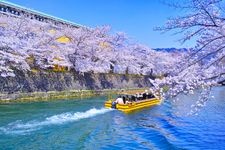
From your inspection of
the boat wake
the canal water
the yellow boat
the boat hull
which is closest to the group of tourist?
the yellow boat

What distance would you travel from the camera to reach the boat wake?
15762 millimetres

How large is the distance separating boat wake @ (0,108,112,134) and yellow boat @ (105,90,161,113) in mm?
1973

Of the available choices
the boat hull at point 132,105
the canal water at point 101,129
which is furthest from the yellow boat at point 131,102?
the canal water at point 101,129

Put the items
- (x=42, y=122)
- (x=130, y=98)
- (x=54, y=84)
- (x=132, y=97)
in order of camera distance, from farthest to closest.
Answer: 1. (x=54, y=84)
2. (x=132, y=97)
3. (x=130, y=98)
4. (x=42, y=122)

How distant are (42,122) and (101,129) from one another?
3314 mm

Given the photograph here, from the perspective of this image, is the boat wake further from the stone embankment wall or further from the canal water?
the stone embankment wall

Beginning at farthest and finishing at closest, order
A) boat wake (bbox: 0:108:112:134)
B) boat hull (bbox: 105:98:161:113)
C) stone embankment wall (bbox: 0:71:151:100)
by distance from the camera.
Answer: stone embankment wall (bbox: 0:71:151:100) < boat hull (bbox: 105:98:161:113) < boat wake (bbox: 0:108:112:134)

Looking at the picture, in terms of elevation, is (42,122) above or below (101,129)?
above

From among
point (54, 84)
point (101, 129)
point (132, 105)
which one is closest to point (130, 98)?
point (132, 105)

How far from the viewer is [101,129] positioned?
17484mm

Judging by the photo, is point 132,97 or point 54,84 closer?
point 132,97

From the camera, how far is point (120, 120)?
2078 centimetres

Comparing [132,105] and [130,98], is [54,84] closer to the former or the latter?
[130,98]

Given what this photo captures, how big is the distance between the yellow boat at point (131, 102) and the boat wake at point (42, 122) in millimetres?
1973
